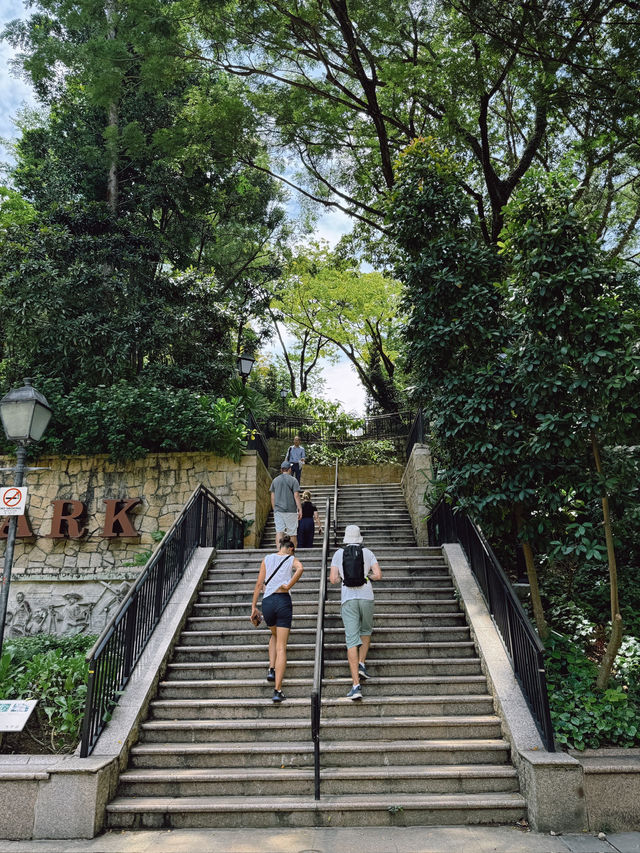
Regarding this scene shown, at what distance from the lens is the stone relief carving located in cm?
915

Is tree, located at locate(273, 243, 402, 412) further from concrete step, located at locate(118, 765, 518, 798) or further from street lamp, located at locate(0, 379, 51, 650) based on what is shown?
concrete step, located at locate(118, 765, 518, 798)

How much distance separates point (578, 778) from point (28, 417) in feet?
19.4

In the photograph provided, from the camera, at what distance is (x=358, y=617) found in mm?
5512

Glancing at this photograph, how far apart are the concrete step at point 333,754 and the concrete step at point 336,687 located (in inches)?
25.7

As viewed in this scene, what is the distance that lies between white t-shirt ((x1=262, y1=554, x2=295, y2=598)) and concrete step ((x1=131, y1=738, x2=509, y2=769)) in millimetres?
1354

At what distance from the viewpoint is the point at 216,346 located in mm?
13492

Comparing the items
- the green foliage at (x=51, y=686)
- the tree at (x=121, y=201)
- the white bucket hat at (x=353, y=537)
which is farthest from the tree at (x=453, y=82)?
the green foliage at (x=51, y=686)

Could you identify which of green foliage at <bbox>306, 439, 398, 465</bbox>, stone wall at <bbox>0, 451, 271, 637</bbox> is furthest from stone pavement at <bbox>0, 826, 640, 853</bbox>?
green foliage at <bbox>306, 439, 398, 465</bbox>

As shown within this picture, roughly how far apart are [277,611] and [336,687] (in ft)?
3.32

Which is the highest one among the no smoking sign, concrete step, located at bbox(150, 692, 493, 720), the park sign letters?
the no smoking sign

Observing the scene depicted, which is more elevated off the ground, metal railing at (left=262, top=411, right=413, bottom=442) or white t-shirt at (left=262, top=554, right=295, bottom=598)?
metal railing at (left=262, top=411, right=413, bottom=442)

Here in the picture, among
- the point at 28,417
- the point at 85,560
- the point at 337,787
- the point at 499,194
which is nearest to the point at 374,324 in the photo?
the point at 499,194

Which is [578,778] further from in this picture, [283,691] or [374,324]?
[374,324]

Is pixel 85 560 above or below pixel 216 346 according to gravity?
below
